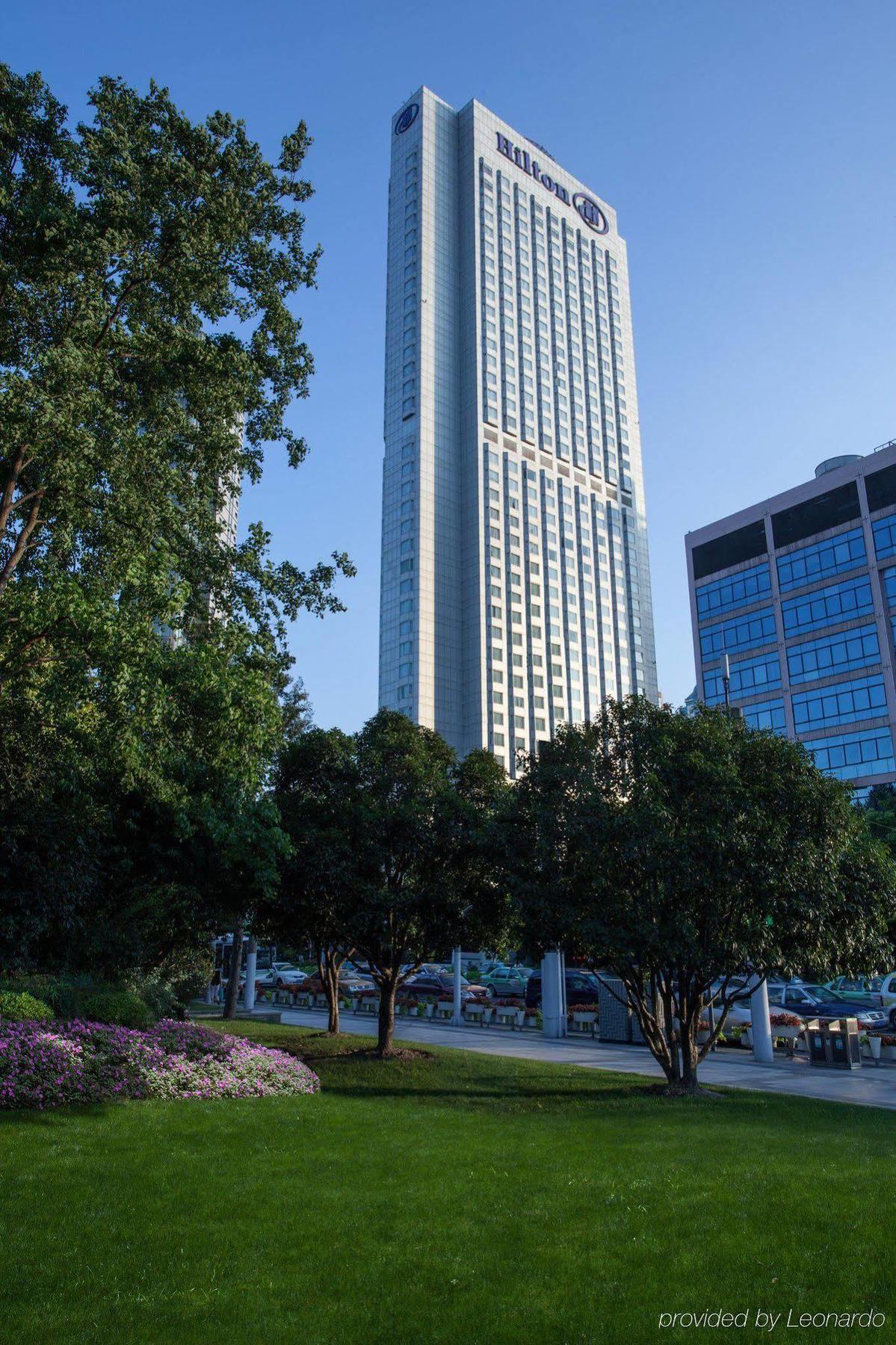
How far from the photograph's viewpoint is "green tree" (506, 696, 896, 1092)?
16.1 m

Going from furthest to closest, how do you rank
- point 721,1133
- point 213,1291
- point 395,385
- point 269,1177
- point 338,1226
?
point 395,385, point 721,1133, point 269,1177, point 338,1226, point 213,1291

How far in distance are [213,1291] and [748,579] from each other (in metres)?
80.9

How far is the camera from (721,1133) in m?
12.9

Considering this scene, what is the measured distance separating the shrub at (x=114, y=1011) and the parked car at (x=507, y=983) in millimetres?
32823

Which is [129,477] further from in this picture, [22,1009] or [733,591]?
[733,591]

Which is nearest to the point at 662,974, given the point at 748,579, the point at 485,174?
the point at 748,579

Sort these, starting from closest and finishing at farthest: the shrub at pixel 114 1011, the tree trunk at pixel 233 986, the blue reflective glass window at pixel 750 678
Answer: the shrub at pixel 114 1011
the tree trunk at pixel 233 986
the blue reflective glass window at pixel 750 678

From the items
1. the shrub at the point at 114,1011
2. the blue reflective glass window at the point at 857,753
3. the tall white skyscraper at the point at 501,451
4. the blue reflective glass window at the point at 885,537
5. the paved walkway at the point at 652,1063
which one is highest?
the tall white skyscraper at the point at 501,451

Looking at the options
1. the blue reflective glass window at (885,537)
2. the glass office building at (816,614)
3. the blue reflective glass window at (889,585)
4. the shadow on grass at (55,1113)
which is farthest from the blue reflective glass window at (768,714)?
the shadow on grass at (55,1113)

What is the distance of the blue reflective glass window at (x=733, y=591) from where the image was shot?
80312mm

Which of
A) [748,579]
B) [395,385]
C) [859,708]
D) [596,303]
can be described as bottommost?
[859,708]

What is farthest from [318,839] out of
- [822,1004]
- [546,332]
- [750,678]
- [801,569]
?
[546,332]

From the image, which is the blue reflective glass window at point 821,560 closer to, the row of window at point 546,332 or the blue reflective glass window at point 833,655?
the blue reflective glass window at point 833,655

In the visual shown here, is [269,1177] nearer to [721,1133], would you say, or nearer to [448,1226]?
[448,1226]
